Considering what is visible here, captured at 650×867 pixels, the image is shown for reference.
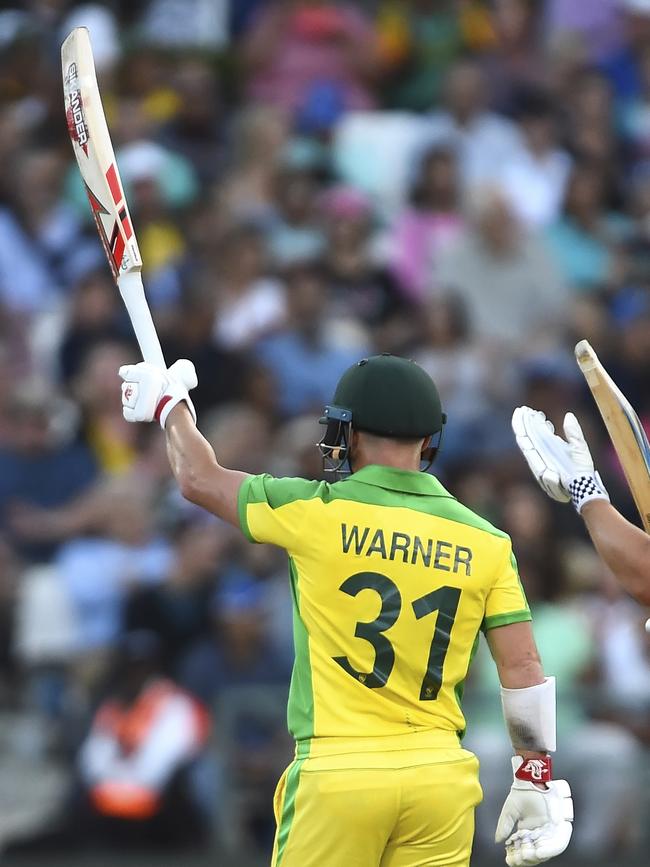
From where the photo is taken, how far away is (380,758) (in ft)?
14.7

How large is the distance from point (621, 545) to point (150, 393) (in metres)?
1.43

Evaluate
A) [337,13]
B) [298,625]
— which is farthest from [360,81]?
[298,625]

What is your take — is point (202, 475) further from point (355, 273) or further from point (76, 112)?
point (355, 273)

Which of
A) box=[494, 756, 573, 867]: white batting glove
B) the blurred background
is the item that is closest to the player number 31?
box=[494, 756, 573, 867]: white batting glove

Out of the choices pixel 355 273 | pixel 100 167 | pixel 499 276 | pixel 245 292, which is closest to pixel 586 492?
pixel 100 167

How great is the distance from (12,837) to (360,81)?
597 centimetres

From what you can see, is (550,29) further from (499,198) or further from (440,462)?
(440,462)

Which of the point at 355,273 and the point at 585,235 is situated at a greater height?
the point at 585,235

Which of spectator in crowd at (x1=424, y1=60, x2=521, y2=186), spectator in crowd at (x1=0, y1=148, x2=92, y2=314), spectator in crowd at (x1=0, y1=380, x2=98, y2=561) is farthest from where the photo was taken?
spectator in crowd at (x1=424, y1=60, x2=521, y2=186)

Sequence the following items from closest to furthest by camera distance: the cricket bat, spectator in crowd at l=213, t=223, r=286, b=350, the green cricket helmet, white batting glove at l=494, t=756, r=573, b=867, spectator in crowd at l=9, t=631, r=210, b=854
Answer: the green cricket helmet
white batting glove at l=494, t=756, r=573, b=867
the cricket bat
spectator in crowd at l=9, t=631, r=210, b=854
spectator in crowd at l=213, t=223, r=286, b=350

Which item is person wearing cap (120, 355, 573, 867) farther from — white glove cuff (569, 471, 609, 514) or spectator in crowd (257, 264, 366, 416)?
spectator in crowd (257, 264, 366, 416)

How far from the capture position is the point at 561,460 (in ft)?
A: 16.6

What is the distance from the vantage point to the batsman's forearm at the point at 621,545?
193 inches

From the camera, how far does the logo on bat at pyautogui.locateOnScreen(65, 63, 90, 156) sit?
539 cm
